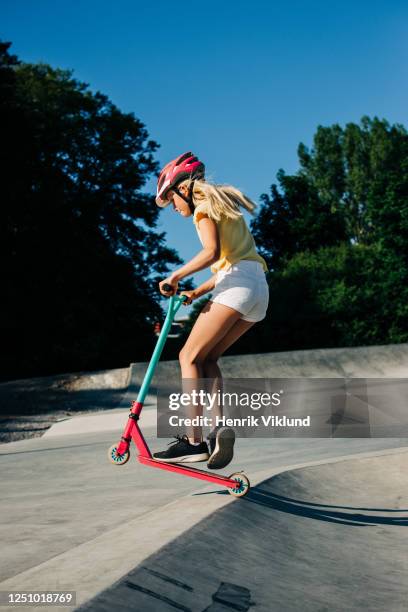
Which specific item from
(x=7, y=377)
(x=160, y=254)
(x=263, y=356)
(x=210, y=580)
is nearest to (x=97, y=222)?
(x=160, y=254)

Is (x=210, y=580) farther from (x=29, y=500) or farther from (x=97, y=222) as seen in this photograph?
(x=97, y=222)

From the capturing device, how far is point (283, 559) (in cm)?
327

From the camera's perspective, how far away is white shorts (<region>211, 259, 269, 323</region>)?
3920 mm

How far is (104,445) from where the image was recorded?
7902 millimetres

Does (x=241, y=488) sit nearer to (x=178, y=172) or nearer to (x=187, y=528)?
(x=187, y=528)

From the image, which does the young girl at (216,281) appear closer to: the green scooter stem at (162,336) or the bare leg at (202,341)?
the bare leg at (202,341)

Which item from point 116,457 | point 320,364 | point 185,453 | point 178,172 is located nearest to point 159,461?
point 185,453

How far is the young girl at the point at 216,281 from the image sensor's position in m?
3.88

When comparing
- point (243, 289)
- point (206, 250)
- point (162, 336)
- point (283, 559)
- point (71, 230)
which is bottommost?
point (283, 559)

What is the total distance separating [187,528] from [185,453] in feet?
3.10

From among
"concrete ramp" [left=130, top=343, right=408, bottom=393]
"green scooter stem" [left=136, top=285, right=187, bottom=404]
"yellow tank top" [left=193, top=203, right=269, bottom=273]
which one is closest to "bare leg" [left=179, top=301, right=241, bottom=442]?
"green scooter stem" [left=136, top=285, right=187, bottom=404]

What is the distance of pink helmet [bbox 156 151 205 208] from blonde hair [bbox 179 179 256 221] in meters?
0.04

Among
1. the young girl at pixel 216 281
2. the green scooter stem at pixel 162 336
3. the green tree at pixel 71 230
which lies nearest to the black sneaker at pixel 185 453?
the young girl at pixel 216 281

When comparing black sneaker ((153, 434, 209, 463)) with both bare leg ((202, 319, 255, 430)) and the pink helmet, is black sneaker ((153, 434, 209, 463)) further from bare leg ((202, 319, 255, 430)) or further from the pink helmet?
the pink helmet
